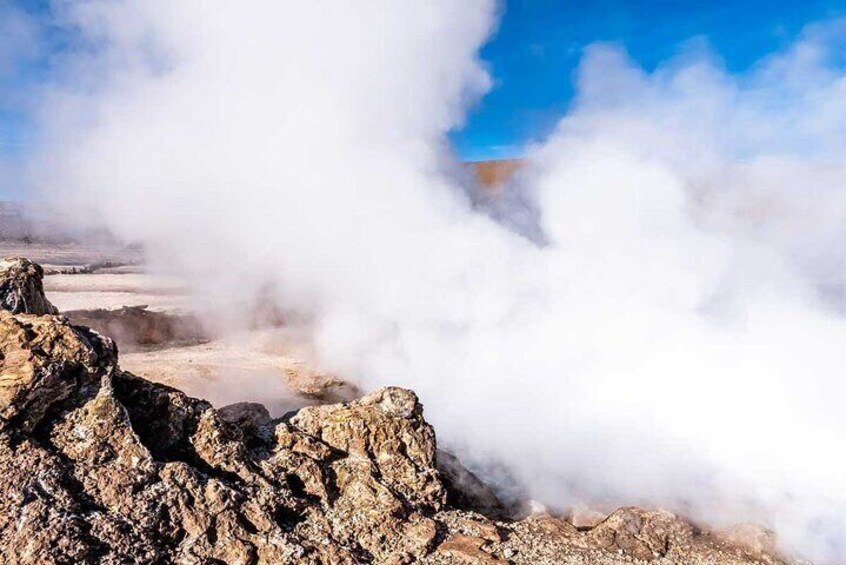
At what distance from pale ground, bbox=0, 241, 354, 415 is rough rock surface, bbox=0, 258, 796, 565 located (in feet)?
20.3

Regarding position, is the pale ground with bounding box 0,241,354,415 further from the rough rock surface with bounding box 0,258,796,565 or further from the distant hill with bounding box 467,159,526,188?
the distant hill with bounding box 467,159,526,188

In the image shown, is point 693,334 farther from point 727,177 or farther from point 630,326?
point 727,177

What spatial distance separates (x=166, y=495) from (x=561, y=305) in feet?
40.9

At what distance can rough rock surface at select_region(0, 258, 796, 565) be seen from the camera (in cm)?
576

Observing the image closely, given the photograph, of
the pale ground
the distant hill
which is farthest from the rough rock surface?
the distant hill

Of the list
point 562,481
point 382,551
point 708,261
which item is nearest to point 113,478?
point 382,551

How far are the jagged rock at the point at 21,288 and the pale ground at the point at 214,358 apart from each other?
5.91 m

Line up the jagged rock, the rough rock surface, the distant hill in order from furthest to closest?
the distant hill → the jagged rock → the rough rock surface

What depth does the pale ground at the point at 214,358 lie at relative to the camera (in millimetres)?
14633

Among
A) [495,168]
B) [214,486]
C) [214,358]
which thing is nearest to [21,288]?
[214,486]

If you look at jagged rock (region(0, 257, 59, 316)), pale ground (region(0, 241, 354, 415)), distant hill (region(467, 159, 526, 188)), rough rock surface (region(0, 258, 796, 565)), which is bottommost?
rough rock surface (region(0, 258, 796, 565))

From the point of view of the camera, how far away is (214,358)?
16672mm

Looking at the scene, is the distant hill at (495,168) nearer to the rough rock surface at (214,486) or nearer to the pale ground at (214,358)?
the pale ground at (214,358)

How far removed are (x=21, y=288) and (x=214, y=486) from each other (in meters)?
3.86
